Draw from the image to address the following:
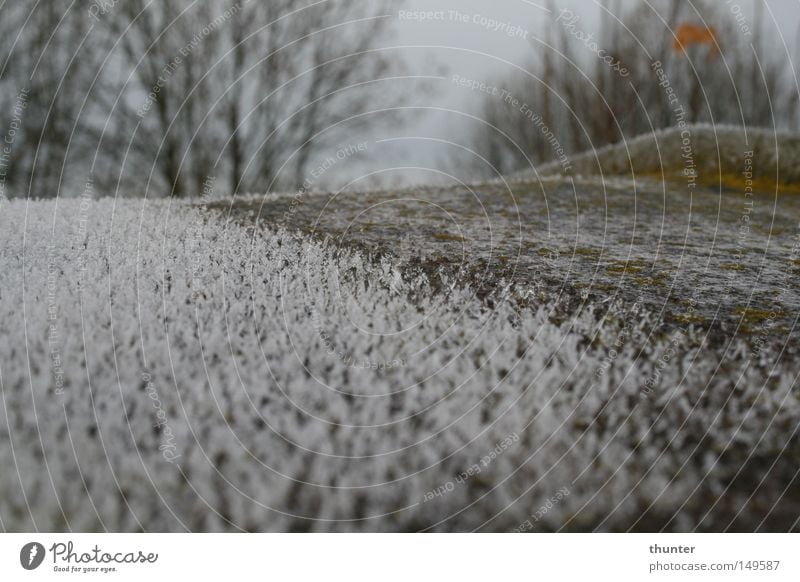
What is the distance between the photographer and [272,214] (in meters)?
6.23

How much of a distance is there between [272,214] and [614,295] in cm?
355

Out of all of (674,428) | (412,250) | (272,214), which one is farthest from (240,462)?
(272,214)

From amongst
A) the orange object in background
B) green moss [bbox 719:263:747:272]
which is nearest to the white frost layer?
green moss [bbox 719:263:747:272]

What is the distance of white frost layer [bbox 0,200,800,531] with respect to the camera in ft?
8.69
